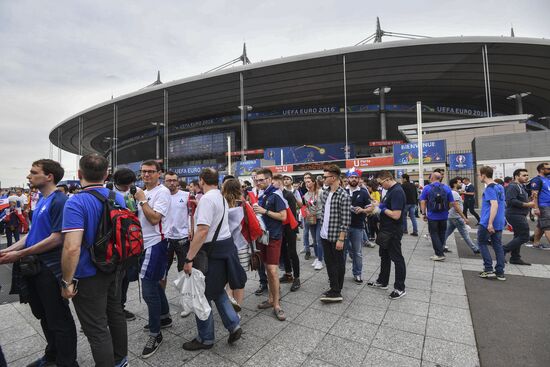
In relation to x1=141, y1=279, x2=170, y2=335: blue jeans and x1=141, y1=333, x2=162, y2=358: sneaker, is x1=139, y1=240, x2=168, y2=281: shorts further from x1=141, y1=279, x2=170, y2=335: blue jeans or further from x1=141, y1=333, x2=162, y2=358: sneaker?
x1=141, y1=333, x2=162, y2=358: sneaker

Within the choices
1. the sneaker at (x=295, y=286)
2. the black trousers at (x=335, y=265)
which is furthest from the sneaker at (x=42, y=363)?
the black trousers at (x=335, y=265)

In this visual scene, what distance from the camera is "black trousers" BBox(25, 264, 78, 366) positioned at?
2076mm

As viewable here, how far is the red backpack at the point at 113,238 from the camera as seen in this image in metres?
1.83

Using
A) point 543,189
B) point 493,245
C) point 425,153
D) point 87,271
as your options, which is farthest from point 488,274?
point 425,153

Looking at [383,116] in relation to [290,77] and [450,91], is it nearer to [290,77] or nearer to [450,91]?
[450,91]

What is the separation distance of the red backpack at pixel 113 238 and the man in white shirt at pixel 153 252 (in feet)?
1.90

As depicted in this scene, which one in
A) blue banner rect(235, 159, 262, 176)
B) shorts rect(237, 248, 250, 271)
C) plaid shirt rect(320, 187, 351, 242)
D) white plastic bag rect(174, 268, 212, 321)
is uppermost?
blue banner rect(235, 159, 262, 176)

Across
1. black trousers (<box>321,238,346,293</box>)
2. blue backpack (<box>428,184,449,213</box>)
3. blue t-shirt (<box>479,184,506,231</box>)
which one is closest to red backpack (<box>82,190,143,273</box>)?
black trousers (<box>321,238,346,293</box>)

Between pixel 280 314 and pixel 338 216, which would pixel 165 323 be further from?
pixel 338 216

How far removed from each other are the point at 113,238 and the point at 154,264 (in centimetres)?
83

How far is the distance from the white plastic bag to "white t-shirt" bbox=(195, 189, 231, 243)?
0.33 meters

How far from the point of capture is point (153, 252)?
2652 millimetres

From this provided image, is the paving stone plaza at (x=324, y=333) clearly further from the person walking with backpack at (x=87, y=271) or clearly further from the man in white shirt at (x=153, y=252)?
the person walking with backpack at (x=87, y=271)

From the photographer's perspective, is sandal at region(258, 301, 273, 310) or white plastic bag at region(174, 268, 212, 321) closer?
white plastic bag at region(174, 268, 212, 321)
